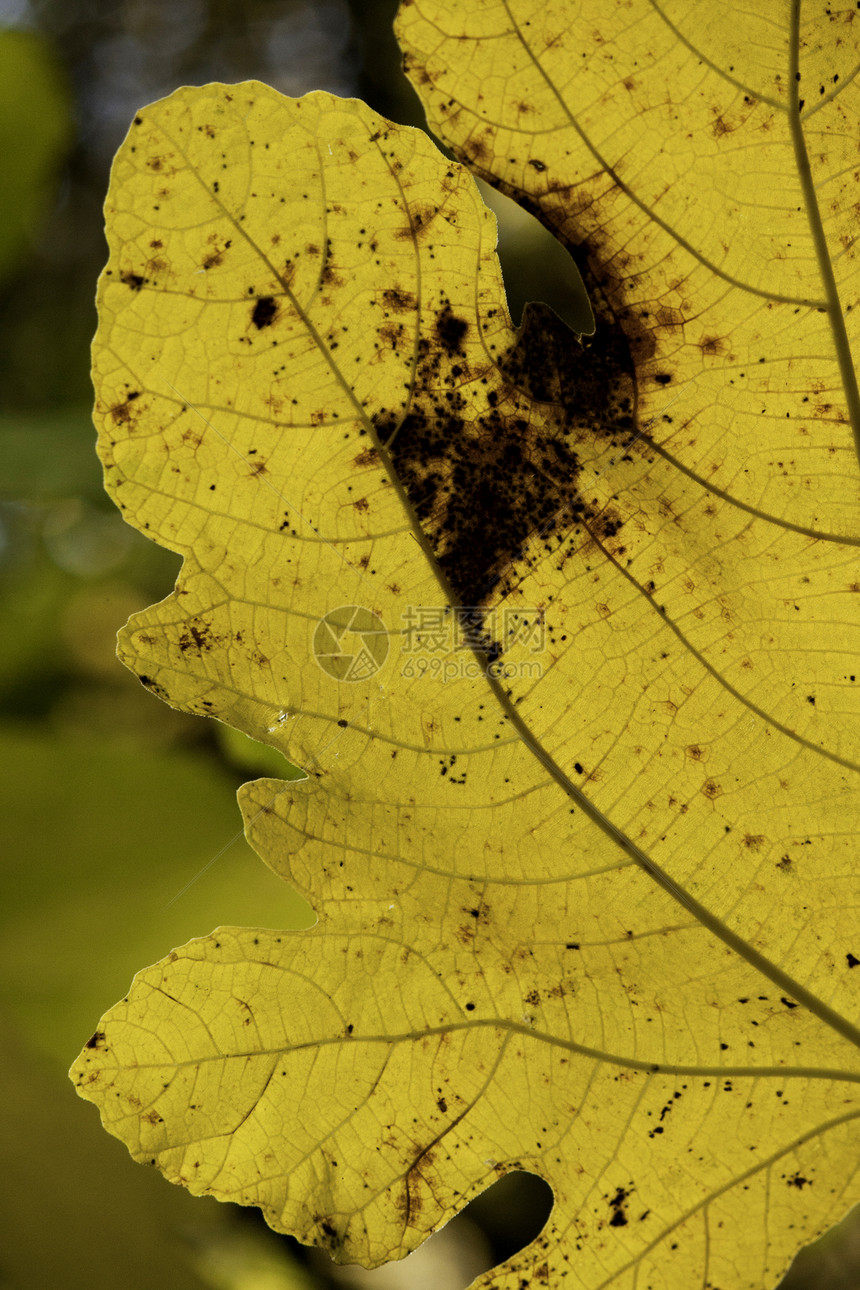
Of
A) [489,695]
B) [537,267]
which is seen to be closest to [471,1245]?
[489,695]

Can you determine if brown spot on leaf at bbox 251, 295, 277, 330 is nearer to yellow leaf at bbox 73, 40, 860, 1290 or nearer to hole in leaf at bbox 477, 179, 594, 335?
yellow leaf at bbox 73, 40, 860, 1290

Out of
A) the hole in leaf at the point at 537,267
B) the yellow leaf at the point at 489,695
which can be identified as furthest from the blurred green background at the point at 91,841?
the yellow leaf at the point at 489,695

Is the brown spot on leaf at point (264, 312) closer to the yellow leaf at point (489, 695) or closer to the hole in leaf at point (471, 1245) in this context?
the yellow leaf at point (489, 695)

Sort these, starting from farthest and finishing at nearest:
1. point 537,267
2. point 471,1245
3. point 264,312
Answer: point 471,1245 → point 537,267 → point 264,312

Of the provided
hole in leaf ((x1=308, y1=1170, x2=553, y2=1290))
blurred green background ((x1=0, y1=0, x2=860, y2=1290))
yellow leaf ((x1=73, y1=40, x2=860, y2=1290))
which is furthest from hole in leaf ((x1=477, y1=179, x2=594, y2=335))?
hole in leaf ((x1=308, y1=1170, x2=553, y2=1290))

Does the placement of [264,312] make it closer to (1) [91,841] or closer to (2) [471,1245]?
(1) [91,841]

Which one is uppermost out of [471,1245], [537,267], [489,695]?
[537,267]
